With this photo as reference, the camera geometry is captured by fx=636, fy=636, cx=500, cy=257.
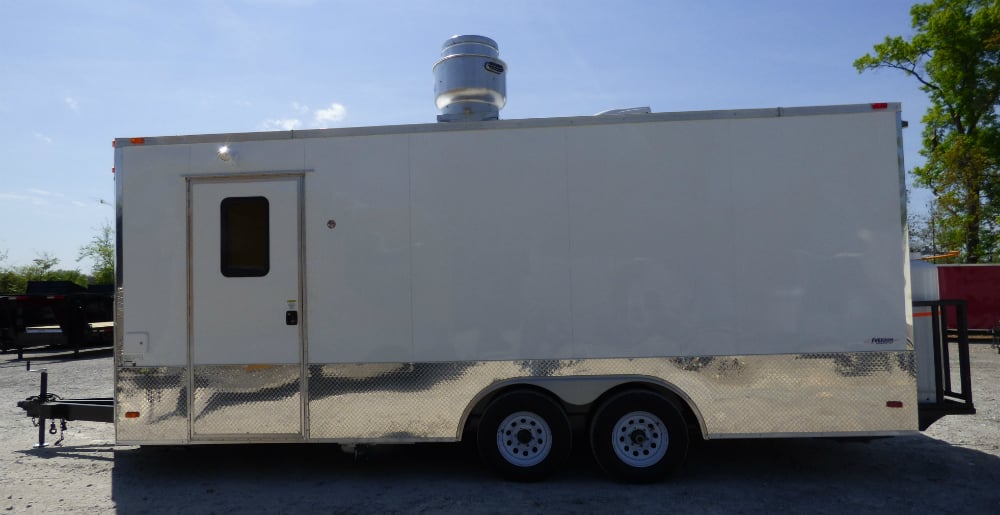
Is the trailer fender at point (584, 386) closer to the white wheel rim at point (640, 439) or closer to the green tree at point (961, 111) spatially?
the white wheel rim at point (640, 439)

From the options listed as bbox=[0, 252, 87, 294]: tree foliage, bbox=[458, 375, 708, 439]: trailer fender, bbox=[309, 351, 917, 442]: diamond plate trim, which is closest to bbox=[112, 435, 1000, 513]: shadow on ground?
bbox=[309, 351, 917, 442]: diamond plate trim

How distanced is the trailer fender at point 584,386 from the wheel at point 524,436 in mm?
97

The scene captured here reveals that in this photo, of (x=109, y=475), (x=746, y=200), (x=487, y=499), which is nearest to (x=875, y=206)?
(x=746, y=200)

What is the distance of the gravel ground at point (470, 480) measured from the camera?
4.52 m

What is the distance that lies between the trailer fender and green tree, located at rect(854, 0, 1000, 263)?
20833 mm

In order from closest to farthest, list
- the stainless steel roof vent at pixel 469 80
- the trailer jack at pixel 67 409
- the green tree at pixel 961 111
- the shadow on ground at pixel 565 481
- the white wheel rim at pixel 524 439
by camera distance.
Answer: the shadow on ground at pixel 565 481, the white wheel rim at pixel 524 439, the trailer jack at pixel 67 409, the stainless steel roof vent at pixel 469 80, the green tree at pixel 961 111

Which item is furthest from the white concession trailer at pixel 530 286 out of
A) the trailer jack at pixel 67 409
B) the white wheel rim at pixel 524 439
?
the trailer jack at pixel 67 409

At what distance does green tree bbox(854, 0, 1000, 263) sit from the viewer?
2053cm

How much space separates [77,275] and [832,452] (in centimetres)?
4521

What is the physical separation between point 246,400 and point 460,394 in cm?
166

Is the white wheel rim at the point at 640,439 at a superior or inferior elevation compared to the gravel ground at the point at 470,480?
superior

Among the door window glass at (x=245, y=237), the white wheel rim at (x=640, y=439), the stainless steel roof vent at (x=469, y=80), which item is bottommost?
the white wheel rim at (x=640, y=439)

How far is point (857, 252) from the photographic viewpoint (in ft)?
15.3

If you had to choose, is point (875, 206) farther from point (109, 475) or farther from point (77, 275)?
point (77, 275)
